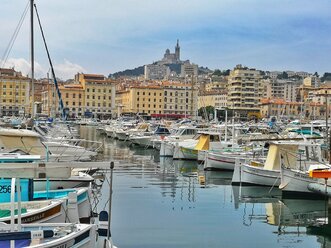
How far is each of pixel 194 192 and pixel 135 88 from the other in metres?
132

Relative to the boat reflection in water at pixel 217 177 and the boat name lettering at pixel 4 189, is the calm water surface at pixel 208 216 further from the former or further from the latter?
the boat name lettering at pixel 4 189

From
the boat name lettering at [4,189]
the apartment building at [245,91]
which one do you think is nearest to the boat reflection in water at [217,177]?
the boat name lettering at [4,189]

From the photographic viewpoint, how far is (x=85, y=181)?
55.3 ft

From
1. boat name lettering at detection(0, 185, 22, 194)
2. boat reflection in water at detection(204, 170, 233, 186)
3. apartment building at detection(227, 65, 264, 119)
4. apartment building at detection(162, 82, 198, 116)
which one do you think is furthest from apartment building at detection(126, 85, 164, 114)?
boat name lettering at detection(0, 185, 22, 194)

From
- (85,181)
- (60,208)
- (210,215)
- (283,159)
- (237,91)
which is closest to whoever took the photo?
(60,208)

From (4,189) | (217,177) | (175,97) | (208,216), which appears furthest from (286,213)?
(175,97)

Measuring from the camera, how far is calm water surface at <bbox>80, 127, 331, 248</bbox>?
51.3 feet

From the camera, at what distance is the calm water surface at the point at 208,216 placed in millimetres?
15633

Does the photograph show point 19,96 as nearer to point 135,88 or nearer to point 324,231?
point 135,88

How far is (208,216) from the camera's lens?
1891cm

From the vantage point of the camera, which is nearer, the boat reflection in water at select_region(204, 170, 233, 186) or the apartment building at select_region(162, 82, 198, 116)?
A: the boat reflection in water at select_region(204, 170, 233, 186)

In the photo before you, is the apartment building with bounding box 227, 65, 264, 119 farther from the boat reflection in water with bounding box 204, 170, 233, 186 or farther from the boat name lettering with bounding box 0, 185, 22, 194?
the boat name lettering with bounding box 0, 185, 22, 194

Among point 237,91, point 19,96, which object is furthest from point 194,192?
point 237,91

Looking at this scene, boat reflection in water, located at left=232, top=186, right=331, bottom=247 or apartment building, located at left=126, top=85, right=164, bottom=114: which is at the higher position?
apartment building, located at left=126, top=85, right=164, bottom=114
